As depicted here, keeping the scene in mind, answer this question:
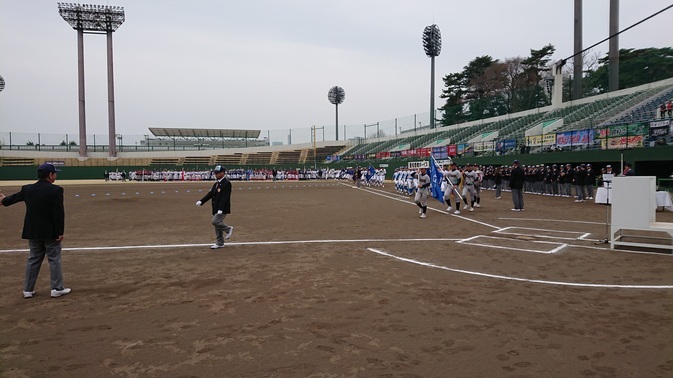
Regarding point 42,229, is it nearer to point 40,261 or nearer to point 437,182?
point 40,261

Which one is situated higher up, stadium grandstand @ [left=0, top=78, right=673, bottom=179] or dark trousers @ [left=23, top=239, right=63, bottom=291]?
stadium grandstand @ [left=0, top=78, right=673, bottom=179]

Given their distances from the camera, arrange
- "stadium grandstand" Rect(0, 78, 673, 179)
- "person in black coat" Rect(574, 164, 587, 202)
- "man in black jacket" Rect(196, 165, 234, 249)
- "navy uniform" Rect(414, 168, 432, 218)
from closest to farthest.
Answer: "man in black jacket" Rect(196, 165, 234, 249)
"navy uniform" Rect(414, 168, 432, 218)
"person in black coat" Rect(574, 164, 587, 202)
"stadium grandstand" Rect(0, 78, 673, 179)

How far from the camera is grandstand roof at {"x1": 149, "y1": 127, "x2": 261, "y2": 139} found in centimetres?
8306

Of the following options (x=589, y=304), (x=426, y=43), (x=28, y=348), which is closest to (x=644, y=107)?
(x=589, y=304)

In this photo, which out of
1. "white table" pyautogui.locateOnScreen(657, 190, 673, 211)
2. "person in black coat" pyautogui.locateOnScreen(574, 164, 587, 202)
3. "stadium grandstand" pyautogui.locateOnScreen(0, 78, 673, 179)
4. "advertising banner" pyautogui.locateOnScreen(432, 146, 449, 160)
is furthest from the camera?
"advertising banner" pyautogui.locateOnScreen(432, 146, 449, 160)

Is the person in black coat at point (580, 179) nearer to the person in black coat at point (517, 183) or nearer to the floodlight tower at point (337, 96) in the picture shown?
the person in black coat at point (517, 183)

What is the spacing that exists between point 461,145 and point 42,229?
39.7m

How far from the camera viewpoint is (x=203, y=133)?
8450 centimetres

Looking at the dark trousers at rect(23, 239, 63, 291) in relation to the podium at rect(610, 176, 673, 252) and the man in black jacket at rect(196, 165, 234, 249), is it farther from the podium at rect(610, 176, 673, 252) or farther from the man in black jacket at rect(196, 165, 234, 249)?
the podium at rect(610, 176, 673, 252)

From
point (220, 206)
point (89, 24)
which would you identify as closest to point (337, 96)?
point (89, 24)

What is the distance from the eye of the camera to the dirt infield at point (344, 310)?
3670mm

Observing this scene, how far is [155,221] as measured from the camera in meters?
14.0

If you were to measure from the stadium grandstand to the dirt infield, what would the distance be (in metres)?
4.69

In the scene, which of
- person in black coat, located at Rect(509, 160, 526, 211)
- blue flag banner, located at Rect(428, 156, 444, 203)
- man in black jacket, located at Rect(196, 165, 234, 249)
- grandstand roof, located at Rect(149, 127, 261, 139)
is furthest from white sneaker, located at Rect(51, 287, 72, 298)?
grandstand roof, located at Rect(149, 127, 261, 139)
